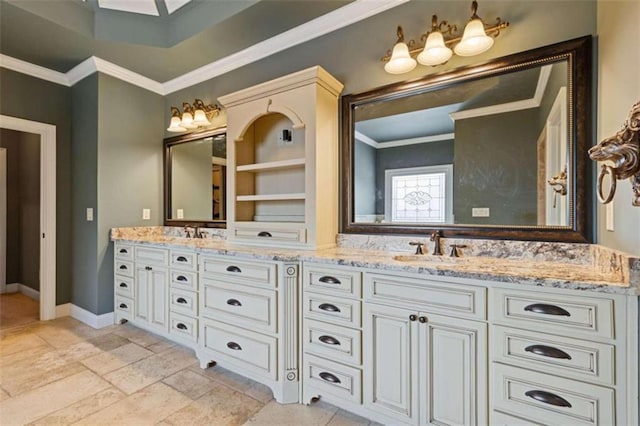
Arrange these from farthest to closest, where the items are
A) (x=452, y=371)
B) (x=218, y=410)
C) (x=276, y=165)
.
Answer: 1. (x=276, y=165)
2. (x=218, y=410)
3. (x=452, y=371)

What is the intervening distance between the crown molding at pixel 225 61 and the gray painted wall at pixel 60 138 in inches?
4.5

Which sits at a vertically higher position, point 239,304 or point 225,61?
point 225,61

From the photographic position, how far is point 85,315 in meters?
3.12

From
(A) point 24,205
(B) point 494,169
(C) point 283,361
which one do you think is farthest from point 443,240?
(A) point 24,205

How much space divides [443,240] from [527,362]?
802 millimetres

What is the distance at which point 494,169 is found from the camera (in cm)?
179

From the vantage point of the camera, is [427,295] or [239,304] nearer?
[427,295]

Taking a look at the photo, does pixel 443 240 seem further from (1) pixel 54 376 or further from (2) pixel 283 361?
(1) pixel 54 376

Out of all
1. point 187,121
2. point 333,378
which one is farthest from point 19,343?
point 333,378

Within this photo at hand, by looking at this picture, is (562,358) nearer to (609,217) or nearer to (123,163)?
(609,217)

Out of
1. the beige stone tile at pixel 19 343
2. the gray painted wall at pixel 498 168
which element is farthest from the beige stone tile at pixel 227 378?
the gray painted wall at pixel 498 168

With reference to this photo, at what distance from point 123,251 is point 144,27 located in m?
2.07

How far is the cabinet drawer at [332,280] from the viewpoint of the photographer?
5.28 feet

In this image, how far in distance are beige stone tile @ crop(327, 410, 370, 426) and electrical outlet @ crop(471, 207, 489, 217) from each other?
1.32m
